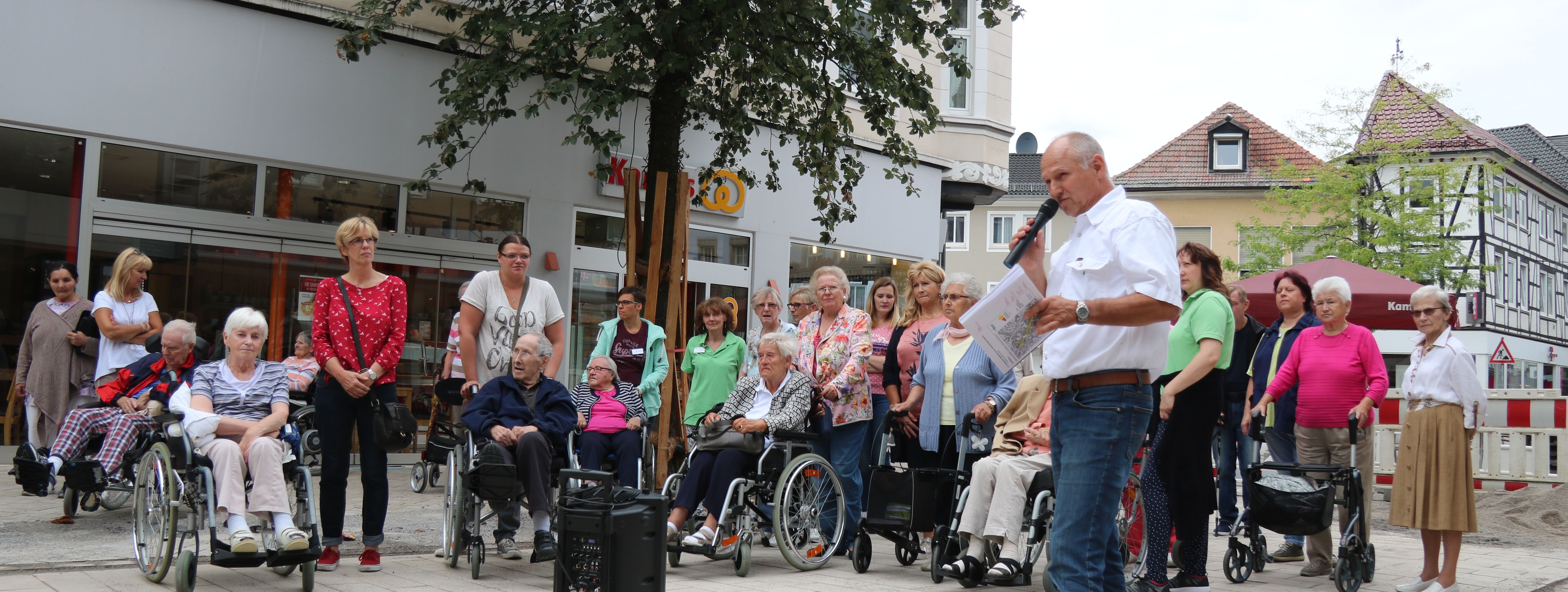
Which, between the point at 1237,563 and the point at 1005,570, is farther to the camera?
the point at 1237,563

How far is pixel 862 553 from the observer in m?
6.77

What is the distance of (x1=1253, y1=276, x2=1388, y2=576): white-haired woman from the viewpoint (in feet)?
23.1

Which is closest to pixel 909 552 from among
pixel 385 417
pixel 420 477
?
pixel 385 417

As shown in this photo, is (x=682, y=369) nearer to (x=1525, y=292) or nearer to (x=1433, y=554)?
(x=1433, y=554)

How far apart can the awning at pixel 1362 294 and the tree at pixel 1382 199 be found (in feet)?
63.1

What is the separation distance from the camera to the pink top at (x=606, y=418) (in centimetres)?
734

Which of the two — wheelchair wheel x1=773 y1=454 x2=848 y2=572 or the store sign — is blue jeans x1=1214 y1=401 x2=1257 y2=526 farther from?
the store sign

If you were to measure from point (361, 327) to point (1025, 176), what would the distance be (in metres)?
44.6

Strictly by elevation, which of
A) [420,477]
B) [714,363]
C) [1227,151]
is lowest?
[420,477]

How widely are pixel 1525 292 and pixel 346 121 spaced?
160 feet

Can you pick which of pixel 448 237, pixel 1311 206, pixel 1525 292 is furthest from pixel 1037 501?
pixel 1525 292

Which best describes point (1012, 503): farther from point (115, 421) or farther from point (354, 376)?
point (115, 421)

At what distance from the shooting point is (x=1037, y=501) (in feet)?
19.5

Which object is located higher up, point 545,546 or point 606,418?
point 606,418
